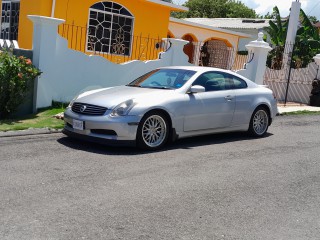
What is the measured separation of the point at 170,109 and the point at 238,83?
218 cm

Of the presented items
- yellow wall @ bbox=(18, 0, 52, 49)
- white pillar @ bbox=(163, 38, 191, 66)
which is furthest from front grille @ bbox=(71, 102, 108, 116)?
yellow wall @ bbox=(18, 0, 52, 49)

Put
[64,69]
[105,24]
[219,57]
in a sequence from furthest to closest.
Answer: [219,57] → [105,24] → [64,69]

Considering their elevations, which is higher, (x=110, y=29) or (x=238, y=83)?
(x=110, y=29)

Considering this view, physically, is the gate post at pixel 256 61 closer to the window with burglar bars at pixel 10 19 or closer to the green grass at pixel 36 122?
the green grass at pixel 36 122

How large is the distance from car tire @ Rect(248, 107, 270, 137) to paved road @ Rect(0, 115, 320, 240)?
0.97m

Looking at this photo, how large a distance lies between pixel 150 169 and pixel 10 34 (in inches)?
437

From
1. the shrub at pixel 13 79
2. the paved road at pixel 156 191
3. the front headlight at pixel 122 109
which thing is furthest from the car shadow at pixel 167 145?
the shrub at pixel 13 79

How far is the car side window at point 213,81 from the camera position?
8680 mm

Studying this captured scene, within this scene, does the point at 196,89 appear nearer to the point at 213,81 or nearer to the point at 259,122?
the point at 213,81

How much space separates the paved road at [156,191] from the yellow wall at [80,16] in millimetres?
5688

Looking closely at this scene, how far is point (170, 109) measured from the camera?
25.8ft

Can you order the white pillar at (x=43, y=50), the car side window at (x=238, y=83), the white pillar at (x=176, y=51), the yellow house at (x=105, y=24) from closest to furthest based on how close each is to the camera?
the car side window at (x=238, y=83), the white pillar at (x=43, y=50), the white pillar at (x=176, y=51), the yellow house at (x=105, y=24)

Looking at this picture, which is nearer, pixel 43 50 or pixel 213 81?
pixel 213 81

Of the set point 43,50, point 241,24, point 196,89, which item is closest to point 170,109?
point 196,89
